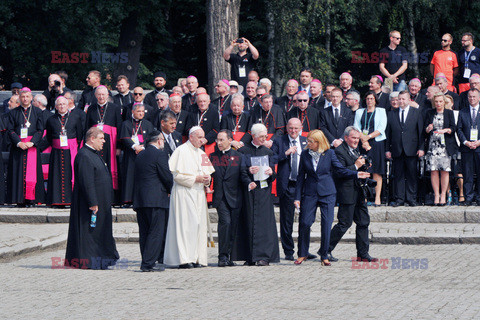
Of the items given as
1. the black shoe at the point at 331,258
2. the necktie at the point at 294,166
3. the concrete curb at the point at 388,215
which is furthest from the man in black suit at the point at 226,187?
the concrete curb at the point at 388,215

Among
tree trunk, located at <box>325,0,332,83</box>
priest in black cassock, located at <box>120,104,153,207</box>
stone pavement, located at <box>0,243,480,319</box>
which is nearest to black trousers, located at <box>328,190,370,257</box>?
stone pavement, located at <box>0,243,480,319</box>

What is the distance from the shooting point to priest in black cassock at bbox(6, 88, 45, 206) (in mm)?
20797

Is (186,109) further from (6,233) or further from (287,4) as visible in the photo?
(287,4)

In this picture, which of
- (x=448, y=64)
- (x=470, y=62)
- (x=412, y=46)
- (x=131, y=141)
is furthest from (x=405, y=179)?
(x=412, y=46)

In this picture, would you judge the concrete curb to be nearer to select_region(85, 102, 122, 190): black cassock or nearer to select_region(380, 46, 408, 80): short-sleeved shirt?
select_region(85, 102, 122, 190): black cassock

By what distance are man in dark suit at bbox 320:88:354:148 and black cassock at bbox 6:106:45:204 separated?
18.2ft

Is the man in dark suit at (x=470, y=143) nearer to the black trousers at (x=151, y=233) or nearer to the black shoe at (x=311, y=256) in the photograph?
the black shoe at (x=311, y=256)

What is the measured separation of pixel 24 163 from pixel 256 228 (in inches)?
271

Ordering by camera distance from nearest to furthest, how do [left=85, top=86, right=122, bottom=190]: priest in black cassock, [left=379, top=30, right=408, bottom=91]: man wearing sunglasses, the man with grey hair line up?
1. the man with grey hair
2. [left=85, top=86, right=122, bottom=190]: priest in black cassock
3. [left=379, top=30, right=408, bottom=91]: man wearing sunglasses


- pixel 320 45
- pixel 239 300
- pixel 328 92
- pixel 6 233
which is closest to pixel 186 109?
pixel 328 92

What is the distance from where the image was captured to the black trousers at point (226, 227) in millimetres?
15438

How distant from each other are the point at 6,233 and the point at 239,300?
7088mm

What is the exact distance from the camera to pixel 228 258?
611 inches

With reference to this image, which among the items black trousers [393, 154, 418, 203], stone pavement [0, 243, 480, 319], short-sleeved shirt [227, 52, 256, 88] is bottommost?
stone pavement [0, 243, 480, 319]
